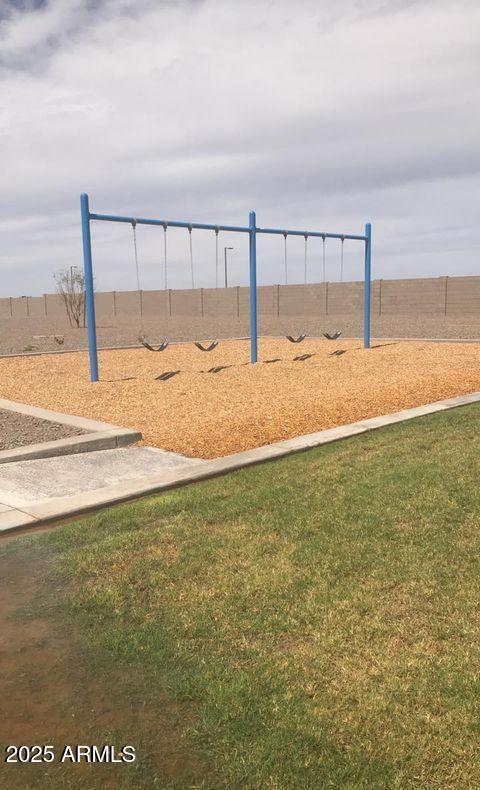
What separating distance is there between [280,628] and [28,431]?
5136 mm

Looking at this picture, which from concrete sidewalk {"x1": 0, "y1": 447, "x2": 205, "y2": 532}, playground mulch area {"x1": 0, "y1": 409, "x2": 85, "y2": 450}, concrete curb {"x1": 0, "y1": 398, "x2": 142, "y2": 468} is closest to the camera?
concrete sidewalk {"x1": 0, "y1": 447, "x2": 205, "y2": 532}

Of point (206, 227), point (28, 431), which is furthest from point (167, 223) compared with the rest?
point (28, 431)

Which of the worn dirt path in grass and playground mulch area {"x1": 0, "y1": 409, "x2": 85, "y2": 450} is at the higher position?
playground mulch area {"x1": 0, "y1": 409, "x2": 85, "y2": 450}

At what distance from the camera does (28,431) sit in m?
7.23

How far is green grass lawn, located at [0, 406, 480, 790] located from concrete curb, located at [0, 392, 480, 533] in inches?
10.9

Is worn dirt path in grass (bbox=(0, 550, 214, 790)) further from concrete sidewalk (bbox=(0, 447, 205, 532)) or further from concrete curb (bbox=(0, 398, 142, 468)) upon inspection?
concrete curb (bbox=(0, 398, 142, 468))

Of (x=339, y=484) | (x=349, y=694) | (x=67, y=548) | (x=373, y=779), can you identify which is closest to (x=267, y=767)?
(x=373, y=779)

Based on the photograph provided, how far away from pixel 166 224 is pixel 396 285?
1144 inches

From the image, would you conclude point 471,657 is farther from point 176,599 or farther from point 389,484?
point 389,484

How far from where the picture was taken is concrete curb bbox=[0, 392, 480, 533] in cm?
450

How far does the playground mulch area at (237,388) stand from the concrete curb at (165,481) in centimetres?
45

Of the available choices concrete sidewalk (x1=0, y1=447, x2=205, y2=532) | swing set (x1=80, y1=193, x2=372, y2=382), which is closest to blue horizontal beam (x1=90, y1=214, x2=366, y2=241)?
swing set (x1=80, y1=193, x2=372, y2=382)

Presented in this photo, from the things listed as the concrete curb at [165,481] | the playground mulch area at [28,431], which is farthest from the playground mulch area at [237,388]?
the playground mulch area at [28,431]

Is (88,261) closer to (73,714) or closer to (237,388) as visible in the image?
(237,388)
